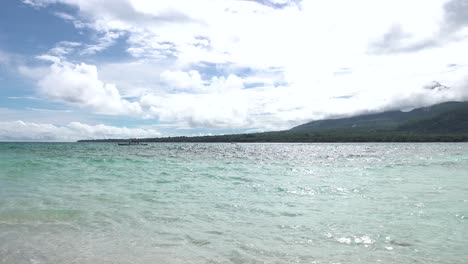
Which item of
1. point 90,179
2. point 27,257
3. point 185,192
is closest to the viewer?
point 27,257

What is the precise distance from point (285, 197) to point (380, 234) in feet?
23.4

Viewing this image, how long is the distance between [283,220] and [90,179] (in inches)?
629

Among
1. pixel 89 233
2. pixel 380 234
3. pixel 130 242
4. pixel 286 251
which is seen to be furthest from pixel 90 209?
pixel 380 234

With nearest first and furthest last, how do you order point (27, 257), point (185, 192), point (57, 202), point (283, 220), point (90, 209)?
point (27, 257), point (283, 220), point (90, 209), point (57, 202), point (185, 192)

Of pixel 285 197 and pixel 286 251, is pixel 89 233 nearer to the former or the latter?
Result: pixel 286 251

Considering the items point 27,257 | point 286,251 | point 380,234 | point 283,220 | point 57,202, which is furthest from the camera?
point 57,202

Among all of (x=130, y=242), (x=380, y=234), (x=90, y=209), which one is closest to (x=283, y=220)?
A: (x=380, y=234)

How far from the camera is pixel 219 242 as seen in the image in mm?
9688

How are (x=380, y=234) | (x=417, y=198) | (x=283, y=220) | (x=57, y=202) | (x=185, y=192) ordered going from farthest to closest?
1. (x=185, y=192)
2. (x=417, y=198)
3. (x=57, y=202)
4. (x=283, y=220)
5. (x=380, y=234)

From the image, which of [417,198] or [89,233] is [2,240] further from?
[417,198]

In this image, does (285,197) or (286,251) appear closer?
(286,251)

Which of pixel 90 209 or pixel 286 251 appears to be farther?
pixel 90 209

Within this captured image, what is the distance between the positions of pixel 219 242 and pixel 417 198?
1117cm

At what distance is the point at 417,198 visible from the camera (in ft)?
55.5
